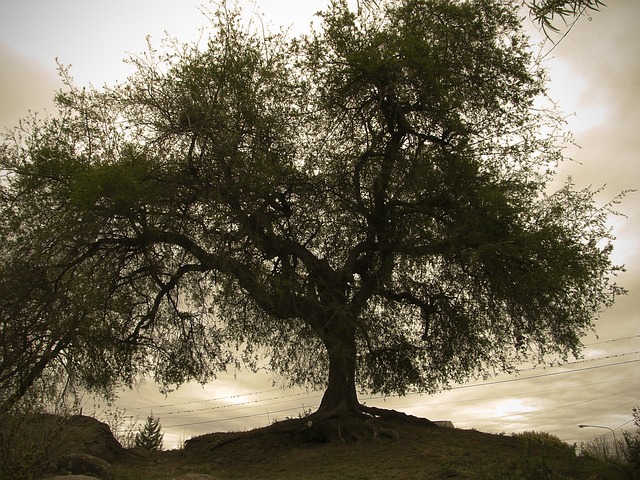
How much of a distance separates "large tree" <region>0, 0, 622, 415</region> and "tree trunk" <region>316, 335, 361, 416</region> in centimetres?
7

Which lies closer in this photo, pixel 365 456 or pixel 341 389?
pixel 365 456

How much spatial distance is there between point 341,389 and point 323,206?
584cm

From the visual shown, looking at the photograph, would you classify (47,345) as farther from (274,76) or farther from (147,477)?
(274,76)

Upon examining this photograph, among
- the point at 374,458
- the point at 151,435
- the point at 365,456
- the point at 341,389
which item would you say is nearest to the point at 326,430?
the point at 341,389

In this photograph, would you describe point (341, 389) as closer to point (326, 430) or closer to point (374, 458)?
point (326, 430)

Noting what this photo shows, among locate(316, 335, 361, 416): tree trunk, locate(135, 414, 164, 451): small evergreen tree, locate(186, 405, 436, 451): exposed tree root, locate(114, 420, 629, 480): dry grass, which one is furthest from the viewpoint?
locate(135, 414, 164, 451): small evergreen tree

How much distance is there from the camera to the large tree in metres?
15.4

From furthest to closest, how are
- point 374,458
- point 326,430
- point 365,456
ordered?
point 326,430 < point 365,456 < point 374,458

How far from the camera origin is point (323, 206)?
17.4m

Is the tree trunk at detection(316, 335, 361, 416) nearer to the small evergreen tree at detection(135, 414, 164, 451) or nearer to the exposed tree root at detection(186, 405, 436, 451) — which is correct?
the exposed tree root at detection(186, 405, 436, 451)

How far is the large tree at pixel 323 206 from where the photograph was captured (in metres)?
15.4

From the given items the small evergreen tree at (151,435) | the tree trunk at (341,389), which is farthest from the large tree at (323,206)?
the small evergreen tree at (151,435)

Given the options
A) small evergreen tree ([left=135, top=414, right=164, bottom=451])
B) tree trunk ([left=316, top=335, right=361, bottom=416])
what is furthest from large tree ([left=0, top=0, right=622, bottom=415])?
small evergreen tree ([left=135, top=414, right=164, bottom=451])

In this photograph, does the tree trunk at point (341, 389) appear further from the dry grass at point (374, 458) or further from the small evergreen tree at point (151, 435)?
the small evergreen tree at point (151, 435)
